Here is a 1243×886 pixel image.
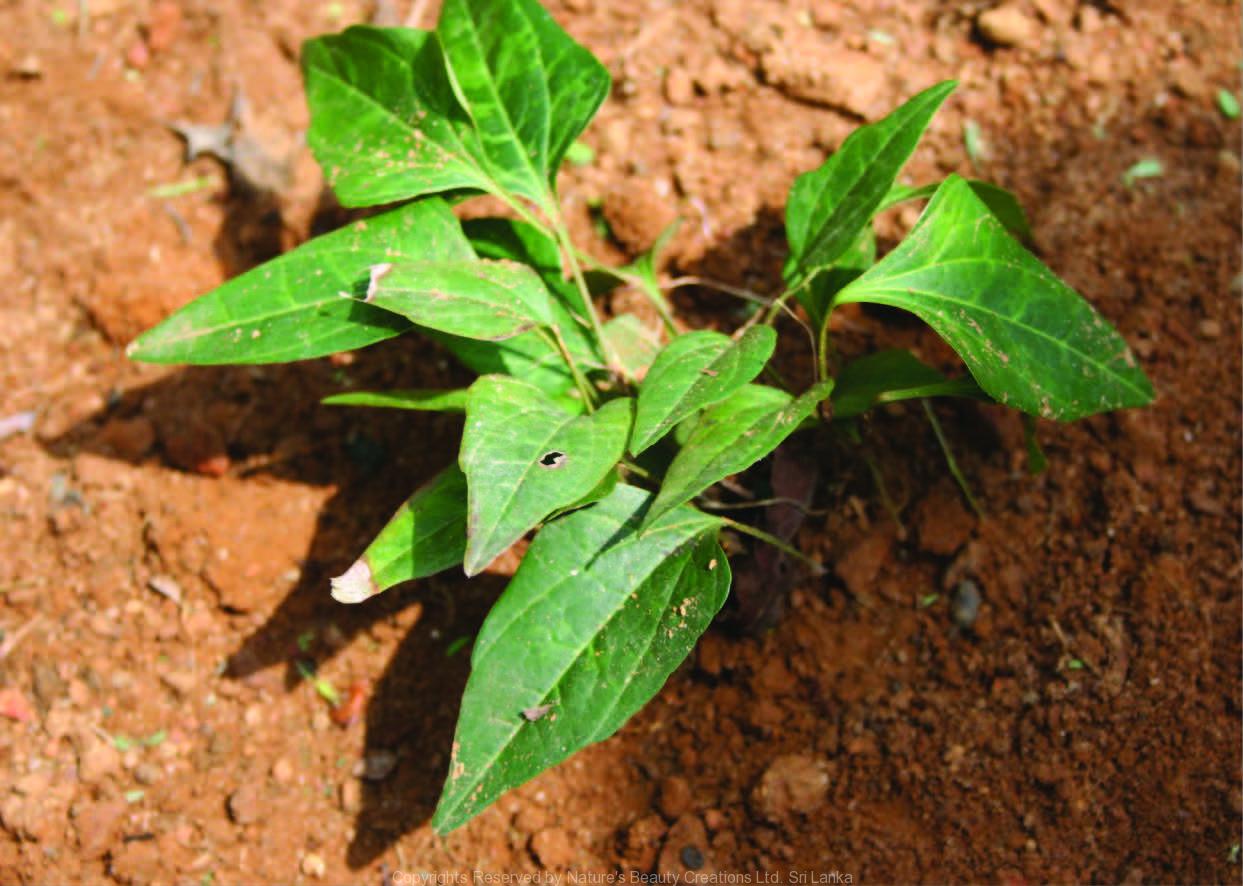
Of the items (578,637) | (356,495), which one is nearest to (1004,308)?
(578,637)

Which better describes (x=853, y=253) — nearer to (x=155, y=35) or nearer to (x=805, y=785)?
(x=805, y=785)

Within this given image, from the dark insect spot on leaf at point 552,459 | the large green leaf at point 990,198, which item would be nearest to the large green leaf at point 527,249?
the dark insect spot on leaf at point 552,459

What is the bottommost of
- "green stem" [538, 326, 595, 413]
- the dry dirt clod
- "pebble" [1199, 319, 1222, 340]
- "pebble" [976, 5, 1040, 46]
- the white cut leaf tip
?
the dry dirt clod

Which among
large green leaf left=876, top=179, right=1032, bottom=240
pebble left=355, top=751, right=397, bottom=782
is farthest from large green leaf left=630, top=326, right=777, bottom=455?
pebble left=355, top=751, right=397, bottom=782

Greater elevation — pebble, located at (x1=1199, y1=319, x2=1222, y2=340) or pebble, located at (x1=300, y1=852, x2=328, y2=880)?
pebble, located at (x1=1199, y1=319, x2=1222, y2=340)

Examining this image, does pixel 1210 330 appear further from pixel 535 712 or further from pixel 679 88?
pixel 535 712

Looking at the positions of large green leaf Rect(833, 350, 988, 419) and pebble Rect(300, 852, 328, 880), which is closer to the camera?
large green leaf Rect(833, 350, 988, 419)

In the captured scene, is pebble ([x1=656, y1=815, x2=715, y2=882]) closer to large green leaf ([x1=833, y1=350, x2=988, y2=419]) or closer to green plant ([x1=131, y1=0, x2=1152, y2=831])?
green plant ([x1=131, y1=0, x2=1152, y2=831])
